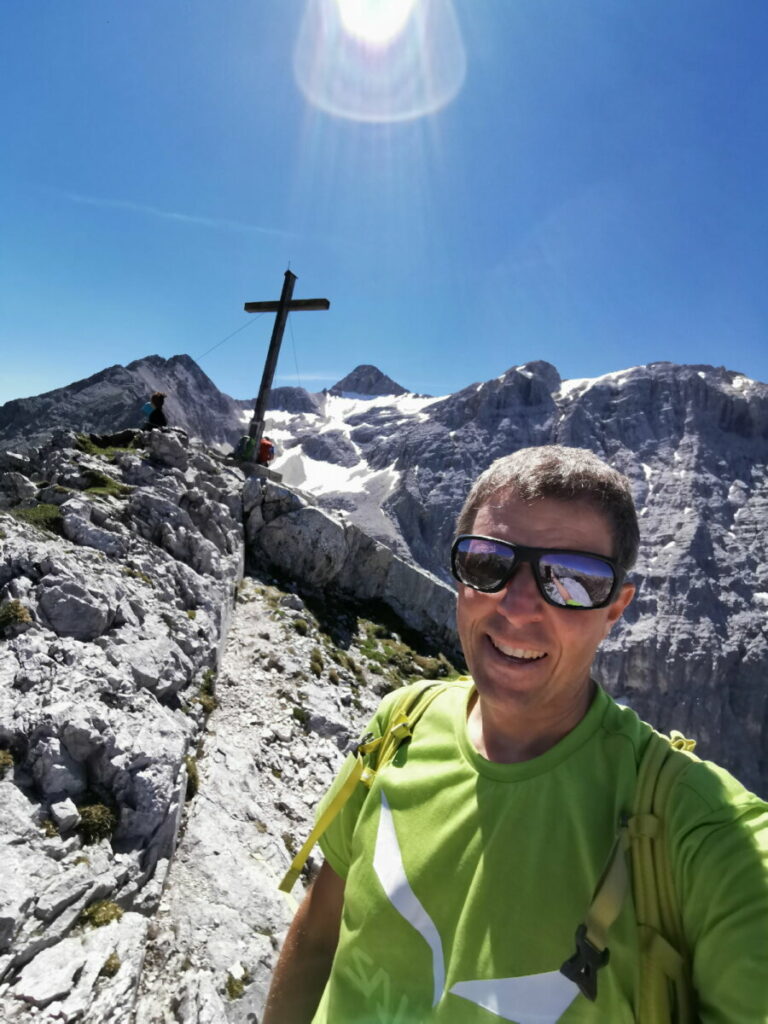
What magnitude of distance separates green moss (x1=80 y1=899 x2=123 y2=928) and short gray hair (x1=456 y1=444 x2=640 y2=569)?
20.6ft

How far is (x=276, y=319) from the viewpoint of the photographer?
20984 mm

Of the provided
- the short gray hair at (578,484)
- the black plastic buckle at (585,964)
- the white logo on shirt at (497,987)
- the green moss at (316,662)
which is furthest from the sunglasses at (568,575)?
the green moss at (316,662)

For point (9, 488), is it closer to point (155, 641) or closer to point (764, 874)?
point (155, 641)

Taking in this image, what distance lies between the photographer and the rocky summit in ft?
17.4

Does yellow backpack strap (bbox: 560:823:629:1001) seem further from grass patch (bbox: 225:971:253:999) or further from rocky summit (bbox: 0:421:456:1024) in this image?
grass patch (bbox: 225:971:253:999)

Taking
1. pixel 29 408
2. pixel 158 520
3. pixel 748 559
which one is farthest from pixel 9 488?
pixel 748 559

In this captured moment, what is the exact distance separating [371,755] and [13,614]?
23.6ft

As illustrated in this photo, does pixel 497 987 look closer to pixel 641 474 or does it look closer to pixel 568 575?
pixel 568 575

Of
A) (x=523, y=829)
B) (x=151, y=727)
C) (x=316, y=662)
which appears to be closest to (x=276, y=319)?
(x=316, y=662)

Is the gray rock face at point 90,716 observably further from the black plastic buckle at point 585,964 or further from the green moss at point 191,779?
the black plastic buckle at point 585,964

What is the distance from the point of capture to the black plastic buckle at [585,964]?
5.72 feet

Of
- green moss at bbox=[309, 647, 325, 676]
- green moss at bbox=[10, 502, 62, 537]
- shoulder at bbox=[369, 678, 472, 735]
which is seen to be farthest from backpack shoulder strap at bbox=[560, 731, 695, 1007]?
green moss at bbox=[309, 647, 325, 676]

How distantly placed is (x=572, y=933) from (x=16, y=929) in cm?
583

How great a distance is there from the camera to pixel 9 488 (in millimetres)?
11984
